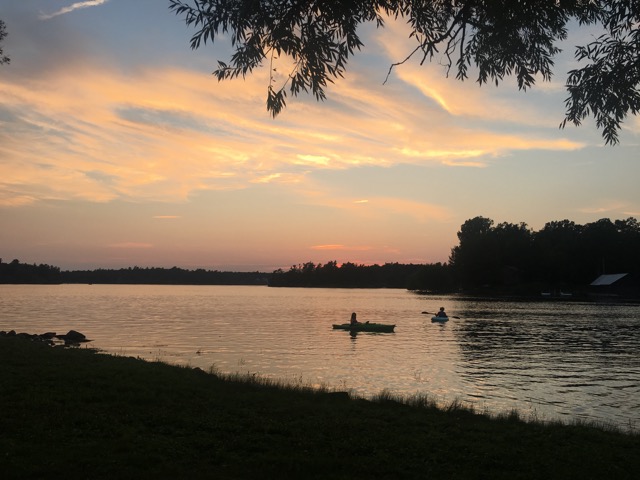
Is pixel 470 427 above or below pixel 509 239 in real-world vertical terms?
below

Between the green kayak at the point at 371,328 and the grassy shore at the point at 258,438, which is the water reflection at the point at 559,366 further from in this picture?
the grassy shore at the point at 258,438

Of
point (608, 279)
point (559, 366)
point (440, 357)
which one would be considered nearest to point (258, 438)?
point (559, 366)

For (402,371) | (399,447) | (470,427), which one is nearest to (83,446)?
(399,447)

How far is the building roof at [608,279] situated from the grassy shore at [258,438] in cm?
15914

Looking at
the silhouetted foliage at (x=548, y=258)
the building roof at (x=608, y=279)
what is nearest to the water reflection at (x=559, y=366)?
the building roof at (x=608, y=279)

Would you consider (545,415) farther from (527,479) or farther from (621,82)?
(621,82)

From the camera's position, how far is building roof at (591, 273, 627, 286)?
156625mm

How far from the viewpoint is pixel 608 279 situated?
16050cm

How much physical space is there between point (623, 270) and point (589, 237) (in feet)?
45.6

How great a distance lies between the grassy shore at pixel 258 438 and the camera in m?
9.71

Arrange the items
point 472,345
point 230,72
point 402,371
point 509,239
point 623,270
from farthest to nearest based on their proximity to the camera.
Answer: point 509,239
point 623,270
point 472,345
point 402,371
point 230,72

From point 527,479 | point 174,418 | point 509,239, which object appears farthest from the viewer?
point 509,239

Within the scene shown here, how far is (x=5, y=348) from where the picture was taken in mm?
24281

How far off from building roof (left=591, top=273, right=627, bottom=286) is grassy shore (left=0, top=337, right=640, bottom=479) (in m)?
159
